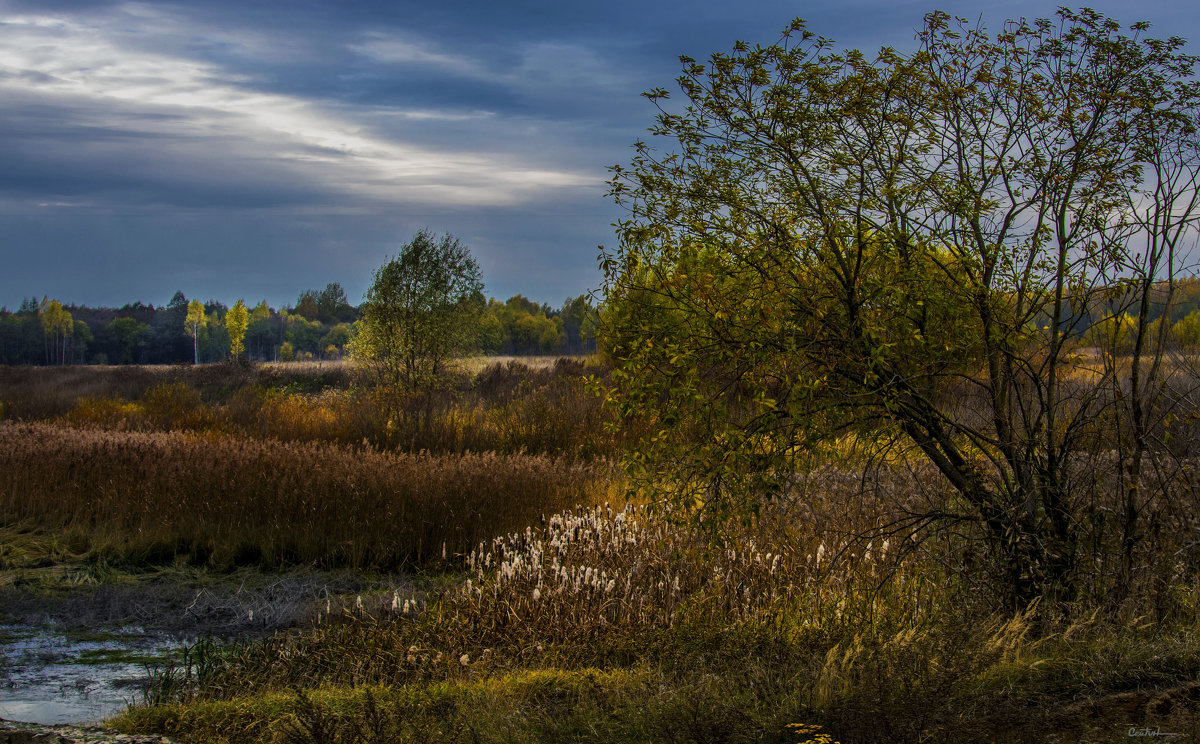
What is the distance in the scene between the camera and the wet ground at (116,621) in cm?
546

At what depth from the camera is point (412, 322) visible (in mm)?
17453

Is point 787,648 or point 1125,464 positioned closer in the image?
point 787,648

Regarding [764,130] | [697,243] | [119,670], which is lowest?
[119,670]

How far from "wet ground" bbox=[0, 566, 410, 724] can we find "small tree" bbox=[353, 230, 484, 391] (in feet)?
30.9

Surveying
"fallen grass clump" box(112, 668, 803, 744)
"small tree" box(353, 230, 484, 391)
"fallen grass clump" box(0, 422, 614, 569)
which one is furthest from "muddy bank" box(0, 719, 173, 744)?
"small tree" box(353, 230, 484, 391)

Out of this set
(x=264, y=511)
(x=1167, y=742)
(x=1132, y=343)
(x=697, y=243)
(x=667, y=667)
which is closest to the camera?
(x=1167, y=742)

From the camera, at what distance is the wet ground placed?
5457 mm

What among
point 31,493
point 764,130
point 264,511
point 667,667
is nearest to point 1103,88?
point 764,130

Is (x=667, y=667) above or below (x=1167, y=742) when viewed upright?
below

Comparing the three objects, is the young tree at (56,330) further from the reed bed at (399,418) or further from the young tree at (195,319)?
the reed bed at (399,418)

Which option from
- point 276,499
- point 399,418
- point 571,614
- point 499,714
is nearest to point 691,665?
point 571,614

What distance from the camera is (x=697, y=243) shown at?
207 inches

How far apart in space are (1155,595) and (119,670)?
22.6ft

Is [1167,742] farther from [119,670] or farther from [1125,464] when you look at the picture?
[119,670]
